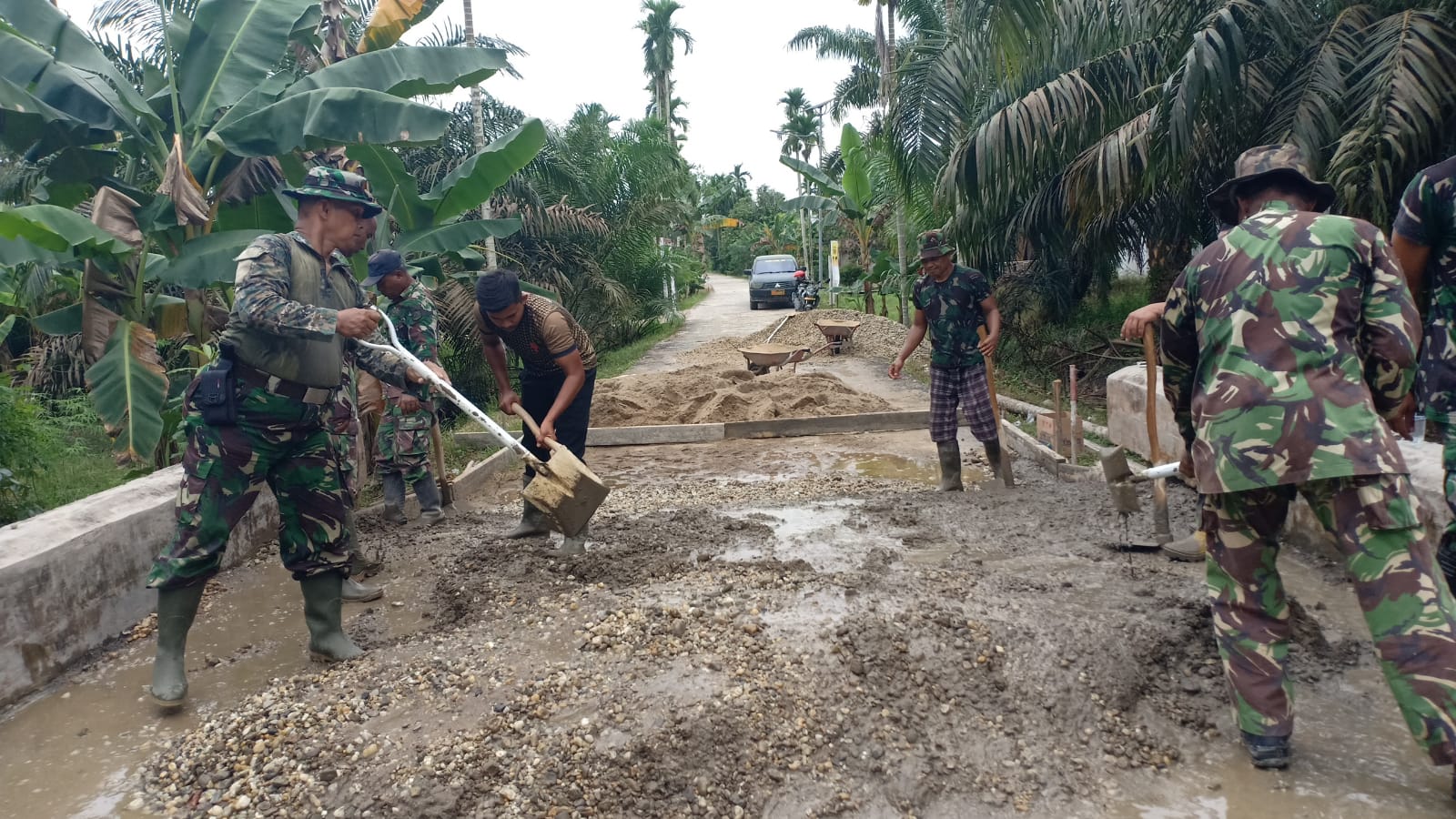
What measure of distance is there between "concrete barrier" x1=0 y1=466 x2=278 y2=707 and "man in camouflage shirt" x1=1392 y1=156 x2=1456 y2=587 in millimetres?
5038

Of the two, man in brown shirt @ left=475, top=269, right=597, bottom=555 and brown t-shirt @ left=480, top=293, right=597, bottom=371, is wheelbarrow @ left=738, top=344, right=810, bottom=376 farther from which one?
brown t-shirt @ left=480, top=293, right=597, bottom=371

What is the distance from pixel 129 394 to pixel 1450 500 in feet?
21.0

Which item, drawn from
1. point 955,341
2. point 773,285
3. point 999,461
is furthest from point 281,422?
point 773,285

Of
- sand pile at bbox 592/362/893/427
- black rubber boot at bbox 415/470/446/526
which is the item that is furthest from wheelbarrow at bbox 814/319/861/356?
black rubber boot at bbox 415/470/446/526

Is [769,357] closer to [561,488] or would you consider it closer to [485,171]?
[485,171]

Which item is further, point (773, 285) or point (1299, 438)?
point (773, 285)

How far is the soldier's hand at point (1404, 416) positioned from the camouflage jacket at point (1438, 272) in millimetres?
117

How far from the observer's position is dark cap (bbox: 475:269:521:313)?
461cm

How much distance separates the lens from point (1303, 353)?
2.57 metres

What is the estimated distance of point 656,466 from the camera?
8.28 metres

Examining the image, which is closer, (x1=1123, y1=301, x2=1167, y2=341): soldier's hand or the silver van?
(x1=1123, y1=301, x2=1167, y2=341): soldier's hand

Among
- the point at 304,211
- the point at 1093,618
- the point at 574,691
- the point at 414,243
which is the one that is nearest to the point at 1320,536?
the point at 1093,618

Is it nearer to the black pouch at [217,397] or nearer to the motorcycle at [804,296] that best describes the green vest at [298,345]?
the black pouch at [217,397]

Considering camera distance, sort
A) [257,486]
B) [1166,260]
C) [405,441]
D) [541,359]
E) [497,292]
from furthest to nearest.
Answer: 1. [1166,260]
2. [405,441]
3. [541,359]
4. [497,292]
5. [257,486]
